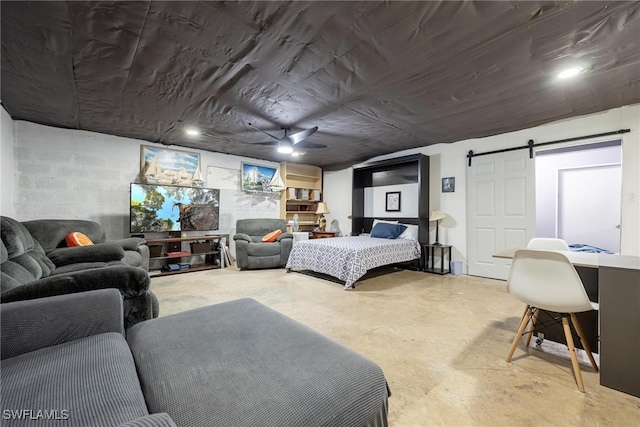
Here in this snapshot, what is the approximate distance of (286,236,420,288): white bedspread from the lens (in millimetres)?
3746

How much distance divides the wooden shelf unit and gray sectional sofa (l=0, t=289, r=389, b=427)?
17.4 feet

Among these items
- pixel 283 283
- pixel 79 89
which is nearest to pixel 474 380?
pixel 283 283

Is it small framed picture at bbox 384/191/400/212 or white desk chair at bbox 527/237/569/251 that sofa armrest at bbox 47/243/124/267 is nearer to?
white desk chair at bbox 527/237/569/251

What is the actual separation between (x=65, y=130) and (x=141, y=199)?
1.48 meters

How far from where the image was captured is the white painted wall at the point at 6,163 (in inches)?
124

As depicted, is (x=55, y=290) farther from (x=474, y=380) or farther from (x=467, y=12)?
(x=467, y=12)

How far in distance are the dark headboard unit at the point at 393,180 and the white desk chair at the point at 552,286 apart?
319 cm

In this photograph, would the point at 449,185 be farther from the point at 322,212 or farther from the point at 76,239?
the point at 76,239

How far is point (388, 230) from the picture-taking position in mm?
5074

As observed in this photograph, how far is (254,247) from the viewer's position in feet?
16.2

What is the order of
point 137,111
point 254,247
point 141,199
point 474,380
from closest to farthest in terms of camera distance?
point 474,380, point 137,111, point 141,199, point 254,247

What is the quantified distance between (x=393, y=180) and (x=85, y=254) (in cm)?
538

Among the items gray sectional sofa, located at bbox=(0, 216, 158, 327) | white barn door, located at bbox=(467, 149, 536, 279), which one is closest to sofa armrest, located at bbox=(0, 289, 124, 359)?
gray sectional sofa, located at bbox=(0, 216, 158, 327)

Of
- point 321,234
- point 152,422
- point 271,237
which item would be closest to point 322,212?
point 321,234
